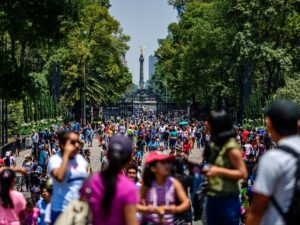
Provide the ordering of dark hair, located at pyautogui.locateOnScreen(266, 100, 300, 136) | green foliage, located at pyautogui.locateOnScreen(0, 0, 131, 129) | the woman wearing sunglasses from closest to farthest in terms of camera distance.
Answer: dark hair, located at pyautogui.locateOnScreen(266, 100, 300, 136), the woman wearing sunglasses, green foliage, located at pyautogui.locateOnScreen(0, 0, 131, 129)

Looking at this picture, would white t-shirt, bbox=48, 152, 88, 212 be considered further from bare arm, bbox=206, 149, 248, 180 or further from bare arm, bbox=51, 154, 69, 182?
bare arm, bbox=206, 149, 248, 180

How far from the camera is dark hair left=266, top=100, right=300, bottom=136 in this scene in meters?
4.85

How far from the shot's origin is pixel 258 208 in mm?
4789

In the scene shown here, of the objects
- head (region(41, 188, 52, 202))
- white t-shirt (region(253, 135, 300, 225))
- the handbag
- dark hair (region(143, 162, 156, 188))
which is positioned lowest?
head (region(41, 188, 52, 202))

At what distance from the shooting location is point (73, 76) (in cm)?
7094

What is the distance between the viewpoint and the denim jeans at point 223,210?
6.60m

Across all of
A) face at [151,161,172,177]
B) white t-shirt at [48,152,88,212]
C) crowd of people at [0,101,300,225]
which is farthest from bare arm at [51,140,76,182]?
face at [151,161,172,177]

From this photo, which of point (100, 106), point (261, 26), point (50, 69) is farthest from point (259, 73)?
point (100, 106)

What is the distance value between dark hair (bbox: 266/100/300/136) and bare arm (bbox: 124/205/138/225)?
1.09 m

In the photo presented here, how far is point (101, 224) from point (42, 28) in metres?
19.0

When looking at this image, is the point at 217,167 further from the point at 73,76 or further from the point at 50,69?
the point at 73,76

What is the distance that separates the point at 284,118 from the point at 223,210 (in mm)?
1946

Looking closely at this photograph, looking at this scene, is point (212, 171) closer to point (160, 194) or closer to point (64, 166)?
point (160, 194)

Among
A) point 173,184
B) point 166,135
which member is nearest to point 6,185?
point 173,184
